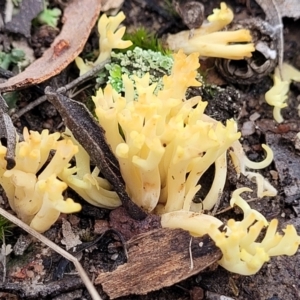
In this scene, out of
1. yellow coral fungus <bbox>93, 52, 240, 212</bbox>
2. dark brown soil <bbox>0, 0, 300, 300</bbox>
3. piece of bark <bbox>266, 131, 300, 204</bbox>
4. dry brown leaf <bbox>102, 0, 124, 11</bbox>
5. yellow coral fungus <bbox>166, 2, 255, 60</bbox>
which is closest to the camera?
yellow coral fungus <bbox>93, 52, 240, 212</bbox>

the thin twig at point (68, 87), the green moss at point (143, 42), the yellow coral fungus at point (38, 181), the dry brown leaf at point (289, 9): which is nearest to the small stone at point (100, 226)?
the yellow coral fungus at point (38, 181)

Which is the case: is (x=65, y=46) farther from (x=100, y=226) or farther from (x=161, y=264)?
(x=161, y=264)

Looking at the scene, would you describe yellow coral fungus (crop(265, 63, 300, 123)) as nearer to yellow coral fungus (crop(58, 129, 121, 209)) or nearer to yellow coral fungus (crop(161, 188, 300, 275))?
yellow coral fungus (crop(161, 188, 300, 275))

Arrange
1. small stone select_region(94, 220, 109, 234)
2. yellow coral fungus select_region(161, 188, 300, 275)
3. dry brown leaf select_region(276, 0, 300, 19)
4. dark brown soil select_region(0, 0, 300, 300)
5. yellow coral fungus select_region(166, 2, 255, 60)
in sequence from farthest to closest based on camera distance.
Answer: dry brown leaf select_region(276, 0, 300, 19) → yellow coral fungus select_region(166, 2, 255, 60) → small stone select_region(94, 220, 109, 234) → dark brown soil select_region(0, 0, 300, 300) → yellow coral fungus select_region(161, 188, 300, 275)

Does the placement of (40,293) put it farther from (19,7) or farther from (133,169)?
(19,7)

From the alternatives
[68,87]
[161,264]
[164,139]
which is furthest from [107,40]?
[161,264]

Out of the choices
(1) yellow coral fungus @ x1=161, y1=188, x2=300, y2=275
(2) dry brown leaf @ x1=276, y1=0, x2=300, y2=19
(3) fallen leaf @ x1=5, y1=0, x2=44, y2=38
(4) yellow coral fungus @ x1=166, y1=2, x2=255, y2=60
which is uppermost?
(3) fallen leaf @ x1=5, y1=0, x2=44, y2=38

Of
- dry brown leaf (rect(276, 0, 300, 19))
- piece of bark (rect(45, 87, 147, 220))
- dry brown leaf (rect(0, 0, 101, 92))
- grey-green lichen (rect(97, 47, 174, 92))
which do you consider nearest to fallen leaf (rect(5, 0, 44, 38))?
dry brown leaf (rect(0, 0, 101, 92))
